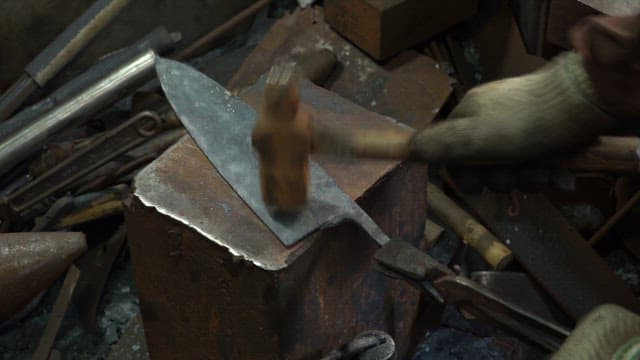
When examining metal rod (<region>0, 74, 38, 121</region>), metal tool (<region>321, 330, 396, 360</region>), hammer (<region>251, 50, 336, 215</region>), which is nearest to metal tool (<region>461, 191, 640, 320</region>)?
metal tool (<region>321, 330, 396, 360</region>)

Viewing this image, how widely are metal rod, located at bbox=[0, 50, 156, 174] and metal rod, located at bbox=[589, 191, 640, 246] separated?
1.51m

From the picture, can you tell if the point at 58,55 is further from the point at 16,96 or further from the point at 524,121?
the point at 524,121

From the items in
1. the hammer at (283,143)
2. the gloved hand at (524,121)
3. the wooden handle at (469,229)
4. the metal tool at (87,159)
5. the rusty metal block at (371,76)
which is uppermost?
the hammer at (283,143)

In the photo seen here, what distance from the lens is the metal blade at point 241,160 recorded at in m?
1.96

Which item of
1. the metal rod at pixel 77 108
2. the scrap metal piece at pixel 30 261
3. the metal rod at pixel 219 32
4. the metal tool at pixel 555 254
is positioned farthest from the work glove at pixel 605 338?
the metal rod at pixel 219 32

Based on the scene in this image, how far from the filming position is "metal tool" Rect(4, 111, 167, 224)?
2.99 metres

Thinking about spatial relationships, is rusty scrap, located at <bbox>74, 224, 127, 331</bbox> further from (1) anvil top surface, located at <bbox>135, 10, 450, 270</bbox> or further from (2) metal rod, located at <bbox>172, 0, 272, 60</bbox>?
(1) anvil top surface, located at <bbox>135, 10, 450, 270</bbox>

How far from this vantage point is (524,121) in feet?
5.60

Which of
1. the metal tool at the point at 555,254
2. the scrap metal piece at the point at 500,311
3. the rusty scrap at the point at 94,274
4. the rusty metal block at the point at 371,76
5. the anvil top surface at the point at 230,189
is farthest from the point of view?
the rusty metal block at the point at 371,76

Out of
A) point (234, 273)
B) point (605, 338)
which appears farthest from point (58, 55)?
point (605, 338)

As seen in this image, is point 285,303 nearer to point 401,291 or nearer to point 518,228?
point 401,291

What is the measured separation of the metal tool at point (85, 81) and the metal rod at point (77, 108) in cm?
2

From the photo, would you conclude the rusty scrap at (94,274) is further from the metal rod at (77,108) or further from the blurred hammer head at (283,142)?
the blurred hammer head at (283,142)

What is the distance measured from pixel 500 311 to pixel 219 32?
1.78 meters
